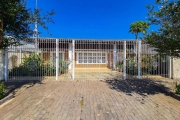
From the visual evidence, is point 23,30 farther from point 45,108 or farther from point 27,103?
point 45,108

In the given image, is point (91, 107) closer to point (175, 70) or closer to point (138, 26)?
point (175, 70)

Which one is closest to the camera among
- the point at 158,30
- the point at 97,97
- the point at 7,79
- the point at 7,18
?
the point at 7,18

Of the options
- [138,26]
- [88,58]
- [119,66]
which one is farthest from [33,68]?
[138,26]

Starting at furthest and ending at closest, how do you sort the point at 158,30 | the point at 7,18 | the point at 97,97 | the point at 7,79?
1. the point at 7,79
2. the point at 97,97
3. the point at 158,30
4. the point at 7,18

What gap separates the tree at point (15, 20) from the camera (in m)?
4.44

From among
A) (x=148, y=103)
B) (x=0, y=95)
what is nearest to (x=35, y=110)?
(x=0, y=95)

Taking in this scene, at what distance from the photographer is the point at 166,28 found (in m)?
4.87

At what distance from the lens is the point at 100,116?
152 inches

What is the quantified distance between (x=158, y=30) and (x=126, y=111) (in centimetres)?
331

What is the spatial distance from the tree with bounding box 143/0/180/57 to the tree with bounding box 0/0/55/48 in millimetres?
4308

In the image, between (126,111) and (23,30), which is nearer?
(126,111)

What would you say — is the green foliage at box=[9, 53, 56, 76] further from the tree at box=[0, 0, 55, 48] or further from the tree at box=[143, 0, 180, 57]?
the tree at box=[143, 0, 180, 57]

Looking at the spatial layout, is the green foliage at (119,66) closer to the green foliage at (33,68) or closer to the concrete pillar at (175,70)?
the concrete pillar at (175,70)

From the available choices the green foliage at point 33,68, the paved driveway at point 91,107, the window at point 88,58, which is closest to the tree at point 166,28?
the paved driveway at point 91,107
